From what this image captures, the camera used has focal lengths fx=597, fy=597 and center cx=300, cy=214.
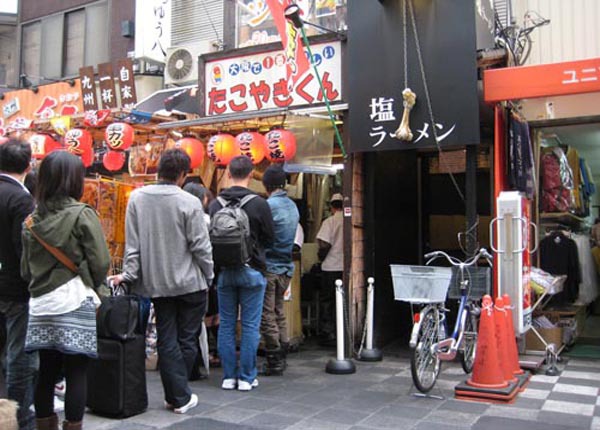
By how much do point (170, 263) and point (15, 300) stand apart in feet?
4.11

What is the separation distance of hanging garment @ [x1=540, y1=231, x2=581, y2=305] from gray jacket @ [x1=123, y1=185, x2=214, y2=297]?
535cm

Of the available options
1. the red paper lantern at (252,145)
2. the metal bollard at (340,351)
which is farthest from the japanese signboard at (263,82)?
the metal bollard at (340,351)

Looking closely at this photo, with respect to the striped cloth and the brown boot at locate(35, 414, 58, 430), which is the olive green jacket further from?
the brown boot at locate(35, 414, 58, 430)

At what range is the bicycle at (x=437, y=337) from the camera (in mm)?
5688

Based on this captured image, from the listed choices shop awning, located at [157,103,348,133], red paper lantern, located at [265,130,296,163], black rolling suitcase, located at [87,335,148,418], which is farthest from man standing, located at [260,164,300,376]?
black rolling suitcase, located at [87,335,148,418]

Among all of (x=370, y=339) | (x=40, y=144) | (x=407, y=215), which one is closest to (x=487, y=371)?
(x=370, y=339)

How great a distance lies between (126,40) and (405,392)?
444 inches

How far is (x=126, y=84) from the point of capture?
12.5 m

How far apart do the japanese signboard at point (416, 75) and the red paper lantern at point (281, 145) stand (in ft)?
2.48

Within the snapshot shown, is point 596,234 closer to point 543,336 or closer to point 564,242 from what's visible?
point 564,242

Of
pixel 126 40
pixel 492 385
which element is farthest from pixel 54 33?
pixel 492 385

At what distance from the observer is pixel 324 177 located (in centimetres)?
981

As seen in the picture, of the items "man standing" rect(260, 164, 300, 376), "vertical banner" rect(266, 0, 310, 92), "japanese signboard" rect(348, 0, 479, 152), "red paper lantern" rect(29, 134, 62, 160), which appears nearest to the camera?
"man standing" rect(260, 164, 300, 376)

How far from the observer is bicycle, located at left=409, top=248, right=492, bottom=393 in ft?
18.7
